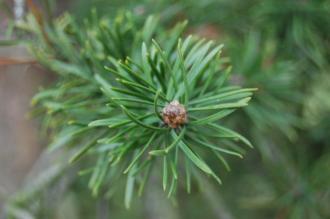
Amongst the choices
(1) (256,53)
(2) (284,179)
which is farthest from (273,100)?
(2) (284,179)

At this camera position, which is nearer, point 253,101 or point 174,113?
point 174,113

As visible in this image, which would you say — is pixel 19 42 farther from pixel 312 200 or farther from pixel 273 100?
pixel 312 200

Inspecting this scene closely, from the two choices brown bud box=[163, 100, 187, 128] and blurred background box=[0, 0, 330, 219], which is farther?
blurred background box=[0, 0, 330, 219]

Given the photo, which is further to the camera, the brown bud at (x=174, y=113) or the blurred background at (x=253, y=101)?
the blurred background at (x=253, y=101)
